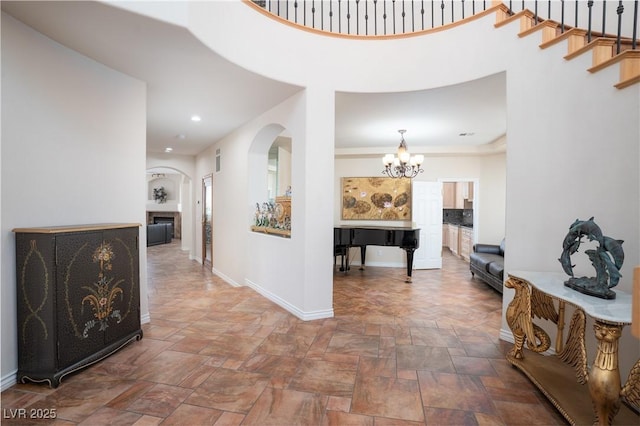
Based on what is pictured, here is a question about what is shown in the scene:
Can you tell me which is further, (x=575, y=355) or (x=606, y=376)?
(x=575, y=355)

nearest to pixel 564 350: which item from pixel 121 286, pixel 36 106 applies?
pixel 121 286

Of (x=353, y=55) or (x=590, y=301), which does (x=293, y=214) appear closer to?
(x=353, y=55)

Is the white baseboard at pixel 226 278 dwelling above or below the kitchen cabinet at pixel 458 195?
below

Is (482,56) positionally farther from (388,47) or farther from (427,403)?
(427,403)

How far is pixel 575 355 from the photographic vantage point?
84.8 inches

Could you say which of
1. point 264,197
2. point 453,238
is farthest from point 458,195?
point 264,197

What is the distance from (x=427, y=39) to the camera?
334 centimetres

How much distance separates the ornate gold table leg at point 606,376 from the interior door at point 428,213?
16.5 feet

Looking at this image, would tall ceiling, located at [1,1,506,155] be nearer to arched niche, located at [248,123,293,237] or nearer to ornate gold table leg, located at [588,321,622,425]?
arched niche, located at [248,123,293,237]

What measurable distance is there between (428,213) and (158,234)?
29.6 ft

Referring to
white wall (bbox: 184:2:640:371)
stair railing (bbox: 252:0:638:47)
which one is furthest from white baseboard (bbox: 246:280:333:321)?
stair railing (bbox: 252:0:638:47)

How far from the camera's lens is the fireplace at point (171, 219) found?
1290cm

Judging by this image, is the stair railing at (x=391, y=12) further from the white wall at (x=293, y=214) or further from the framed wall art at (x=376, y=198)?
the framed wall art at (x=376, y=198)

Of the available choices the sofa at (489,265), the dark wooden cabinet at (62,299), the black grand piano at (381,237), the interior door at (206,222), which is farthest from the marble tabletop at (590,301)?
the interior door at (206,222)
